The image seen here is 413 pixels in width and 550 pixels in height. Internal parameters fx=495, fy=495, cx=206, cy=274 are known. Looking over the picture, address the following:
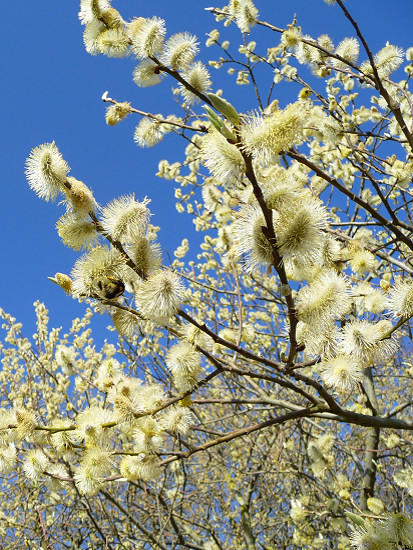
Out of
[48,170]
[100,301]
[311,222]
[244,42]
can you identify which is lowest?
[311,222]

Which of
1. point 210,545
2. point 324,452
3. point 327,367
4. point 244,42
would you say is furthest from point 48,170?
point 210,545

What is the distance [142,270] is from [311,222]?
22.4 inches

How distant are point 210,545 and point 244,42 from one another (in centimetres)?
454

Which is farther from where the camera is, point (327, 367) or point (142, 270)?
point (327, 367)

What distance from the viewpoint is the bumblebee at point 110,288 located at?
1.63 meters

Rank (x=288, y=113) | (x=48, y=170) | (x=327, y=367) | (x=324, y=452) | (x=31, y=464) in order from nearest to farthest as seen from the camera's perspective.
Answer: (x=288, y=113) → (x=48, y=170) → (x=327, y=367) → (x=31, y=464) → (x=324, y=452)

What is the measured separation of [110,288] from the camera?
164cm

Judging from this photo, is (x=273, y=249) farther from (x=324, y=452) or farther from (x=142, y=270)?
(x=324, y=452)

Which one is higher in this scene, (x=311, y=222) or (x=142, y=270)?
(x=142, y=270)

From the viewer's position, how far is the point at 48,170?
5.30ft

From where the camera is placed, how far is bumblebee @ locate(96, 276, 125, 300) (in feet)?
5.35

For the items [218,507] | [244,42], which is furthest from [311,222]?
[218,507]

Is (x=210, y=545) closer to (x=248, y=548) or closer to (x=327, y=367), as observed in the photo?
(x=248, y=548)

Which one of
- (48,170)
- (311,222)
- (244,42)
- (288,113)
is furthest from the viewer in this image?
(244,42)
